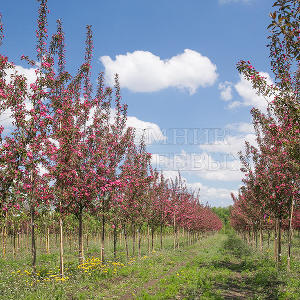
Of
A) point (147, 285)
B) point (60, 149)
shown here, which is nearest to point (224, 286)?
point (147, 285)

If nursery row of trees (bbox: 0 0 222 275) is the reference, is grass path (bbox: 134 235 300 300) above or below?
below

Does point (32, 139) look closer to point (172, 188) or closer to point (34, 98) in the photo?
point (34, 98)

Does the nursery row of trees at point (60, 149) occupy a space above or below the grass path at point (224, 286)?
above

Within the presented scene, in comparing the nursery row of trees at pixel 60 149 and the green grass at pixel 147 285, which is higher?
the nursery row of trees at pixel 60 149

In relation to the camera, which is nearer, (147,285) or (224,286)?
(147,285)

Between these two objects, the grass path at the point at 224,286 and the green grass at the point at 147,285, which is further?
the grass path at the point at 224,286

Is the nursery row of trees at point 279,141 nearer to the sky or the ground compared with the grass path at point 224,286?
nearer to the sky

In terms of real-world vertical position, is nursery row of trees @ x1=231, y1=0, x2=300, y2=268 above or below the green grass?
above

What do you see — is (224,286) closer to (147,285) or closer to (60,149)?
(147,285)

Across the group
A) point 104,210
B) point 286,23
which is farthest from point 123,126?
point 286,23

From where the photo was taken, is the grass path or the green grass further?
the grass path

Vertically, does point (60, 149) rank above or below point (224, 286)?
above

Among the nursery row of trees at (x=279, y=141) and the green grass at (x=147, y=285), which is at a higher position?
the nursery row of trees at (x=279, y=141)

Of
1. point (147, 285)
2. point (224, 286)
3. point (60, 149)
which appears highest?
point (60, 149)
